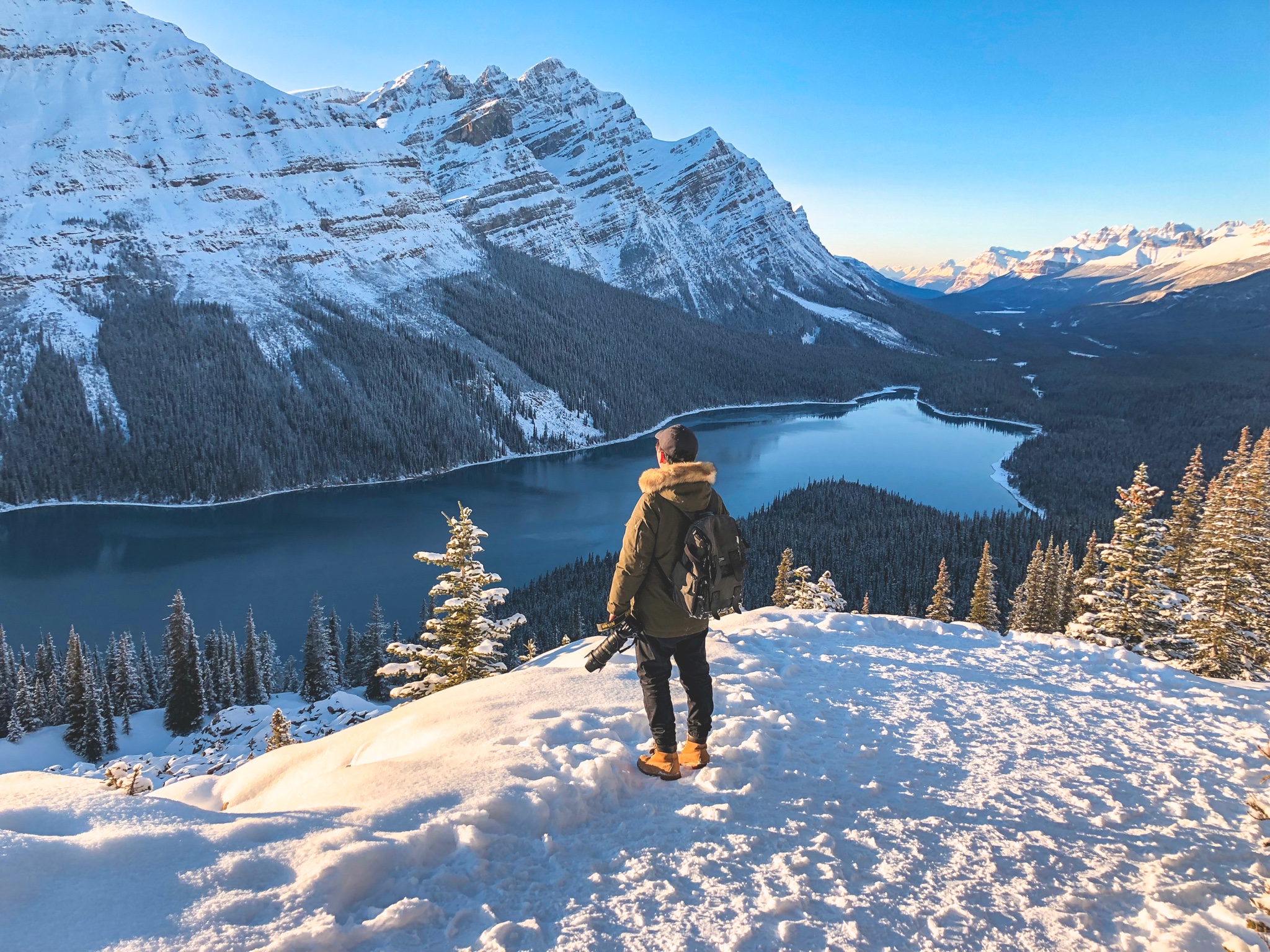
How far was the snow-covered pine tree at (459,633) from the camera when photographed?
1683cm

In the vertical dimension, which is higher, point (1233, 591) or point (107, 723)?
point (1233, 591)

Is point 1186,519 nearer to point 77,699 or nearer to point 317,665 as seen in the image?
point 317,665

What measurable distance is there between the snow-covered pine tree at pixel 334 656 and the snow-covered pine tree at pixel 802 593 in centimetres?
3171

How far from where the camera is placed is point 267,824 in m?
4.62

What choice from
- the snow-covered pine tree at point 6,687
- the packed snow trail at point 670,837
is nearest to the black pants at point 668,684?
the packed snow trail at point 670,837

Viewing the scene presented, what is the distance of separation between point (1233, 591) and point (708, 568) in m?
21.7

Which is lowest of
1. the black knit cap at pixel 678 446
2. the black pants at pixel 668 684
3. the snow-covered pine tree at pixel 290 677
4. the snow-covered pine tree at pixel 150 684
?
the snow-covered pine tree at pixel 290 677

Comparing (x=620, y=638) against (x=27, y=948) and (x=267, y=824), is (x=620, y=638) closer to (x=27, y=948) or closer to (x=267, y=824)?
(x=267, y=824)

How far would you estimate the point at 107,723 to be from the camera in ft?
136

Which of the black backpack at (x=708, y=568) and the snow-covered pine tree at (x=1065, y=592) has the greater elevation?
the black backpack at (x=708, y=568)

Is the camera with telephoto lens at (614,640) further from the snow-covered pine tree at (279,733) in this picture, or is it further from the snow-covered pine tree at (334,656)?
the snow-covered pine tree at (334,656)

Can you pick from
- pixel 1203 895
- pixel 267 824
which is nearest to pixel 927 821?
pixel 1203 895

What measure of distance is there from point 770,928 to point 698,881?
607 mm

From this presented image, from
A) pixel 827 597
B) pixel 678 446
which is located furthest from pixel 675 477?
pixel 827 597
